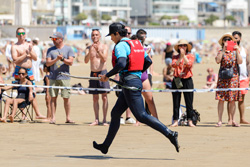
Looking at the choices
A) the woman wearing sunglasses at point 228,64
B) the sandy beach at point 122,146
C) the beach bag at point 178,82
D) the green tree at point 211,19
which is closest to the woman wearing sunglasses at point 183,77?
the beach bag at point 178,82

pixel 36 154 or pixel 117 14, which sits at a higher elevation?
pixel 117 14

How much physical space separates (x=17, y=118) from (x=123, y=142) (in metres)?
4.11

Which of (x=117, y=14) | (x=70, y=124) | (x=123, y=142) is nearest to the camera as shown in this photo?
(x=123, y=142)

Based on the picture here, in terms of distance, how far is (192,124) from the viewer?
1117cm

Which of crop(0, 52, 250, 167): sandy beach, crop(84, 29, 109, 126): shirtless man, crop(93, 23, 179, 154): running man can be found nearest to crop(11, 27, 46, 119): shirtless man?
crop(0, 52, 250, 167): sandy beach

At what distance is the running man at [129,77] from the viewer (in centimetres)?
781

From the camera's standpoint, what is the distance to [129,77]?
7.92 m

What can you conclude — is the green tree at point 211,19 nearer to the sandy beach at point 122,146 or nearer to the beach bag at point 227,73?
the sandy beach at point 122,146

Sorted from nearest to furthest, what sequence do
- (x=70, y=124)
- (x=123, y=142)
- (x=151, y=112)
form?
(x=123, y=142)
(x=151, y=112)
(x=70, y=124)

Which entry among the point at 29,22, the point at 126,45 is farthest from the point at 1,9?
the point at 126,45

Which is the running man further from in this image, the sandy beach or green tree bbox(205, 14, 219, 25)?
green tree bbox(205, 14, 219, 25)

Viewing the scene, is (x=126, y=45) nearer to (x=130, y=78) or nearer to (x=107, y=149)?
(x=130, y=78)

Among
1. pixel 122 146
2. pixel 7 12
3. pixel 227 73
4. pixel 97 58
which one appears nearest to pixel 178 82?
pixel 227 73

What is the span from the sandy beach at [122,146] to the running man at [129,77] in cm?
37
